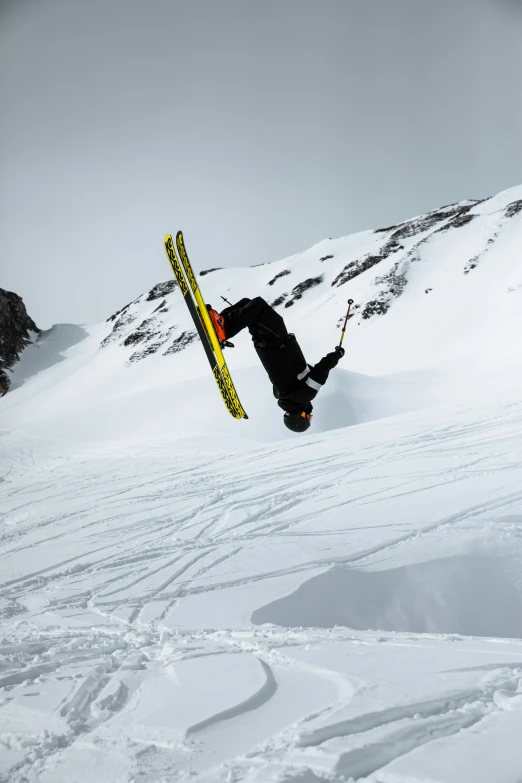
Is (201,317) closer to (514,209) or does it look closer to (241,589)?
(241,589)

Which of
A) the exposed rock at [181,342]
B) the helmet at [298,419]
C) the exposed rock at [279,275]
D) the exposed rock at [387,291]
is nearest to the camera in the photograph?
the helmet at [298,419]

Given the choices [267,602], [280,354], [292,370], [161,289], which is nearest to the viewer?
[267,602]

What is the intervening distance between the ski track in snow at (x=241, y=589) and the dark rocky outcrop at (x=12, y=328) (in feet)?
188

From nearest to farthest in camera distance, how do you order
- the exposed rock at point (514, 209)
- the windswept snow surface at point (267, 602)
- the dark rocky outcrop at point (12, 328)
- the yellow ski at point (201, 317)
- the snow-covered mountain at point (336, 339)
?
the windswept snow surface at point (267, 602)
the yellow ski at point (201, 317)
the snow-covered mountain at point (336, 339)
the exposed rock at point (514, 209)
the dark rocky outcrop at point (12, 328)


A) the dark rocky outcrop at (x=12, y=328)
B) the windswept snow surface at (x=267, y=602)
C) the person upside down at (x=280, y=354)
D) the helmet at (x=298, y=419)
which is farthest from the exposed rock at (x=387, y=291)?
the dark rocky outcrop at (x=12, y=328)

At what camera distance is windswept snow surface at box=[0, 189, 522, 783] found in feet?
8.00

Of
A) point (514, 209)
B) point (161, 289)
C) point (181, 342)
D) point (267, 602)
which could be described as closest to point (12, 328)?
point (161, 289)

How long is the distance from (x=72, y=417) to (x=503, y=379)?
60.4ft

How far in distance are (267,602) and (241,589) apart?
0.49m

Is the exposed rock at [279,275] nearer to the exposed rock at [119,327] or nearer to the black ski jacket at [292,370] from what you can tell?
the exposed rock at [119,327]

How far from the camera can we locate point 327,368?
22.9 feet

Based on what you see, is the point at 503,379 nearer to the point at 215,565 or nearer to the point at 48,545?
the point at 215,565

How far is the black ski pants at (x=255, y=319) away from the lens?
6.36 meters

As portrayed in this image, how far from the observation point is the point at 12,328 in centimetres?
6450
